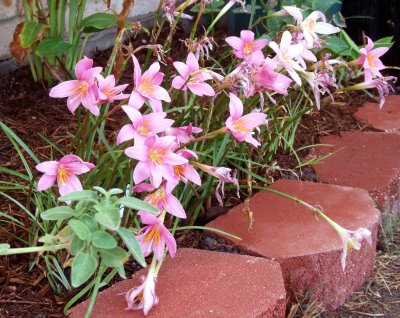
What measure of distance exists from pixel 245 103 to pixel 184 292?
668 millimetres

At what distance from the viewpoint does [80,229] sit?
47.9 inches

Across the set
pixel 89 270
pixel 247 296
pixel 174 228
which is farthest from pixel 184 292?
pixel 89 270

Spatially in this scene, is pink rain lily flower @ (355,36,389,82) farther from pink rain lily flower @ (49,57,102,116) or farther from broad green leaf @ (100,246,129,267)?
broad green leaf @ (100,246,129,267)

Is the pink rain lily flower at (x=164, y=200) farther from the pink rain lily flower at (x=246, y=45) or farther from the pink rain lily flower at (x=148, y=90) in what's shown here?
the pink rain lily flower at (x=246, y=45)

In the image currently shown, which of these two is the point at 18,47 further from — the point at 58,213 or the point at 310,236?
the point at 58,213

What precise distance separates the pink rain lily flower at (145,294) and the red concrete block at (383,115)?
1623mm

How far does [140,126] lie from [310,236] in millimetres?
708

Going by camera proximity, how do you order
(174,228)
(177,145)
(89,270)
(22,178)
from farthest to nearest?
1. (22,178)
2. (174,228)
3. (177,145)
4. (89,270)

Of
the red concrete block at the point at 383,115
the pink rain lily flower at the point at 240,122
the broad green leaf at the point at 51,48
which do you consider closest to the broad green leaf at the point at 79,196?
the pink rain lily flower at the point at 240,122

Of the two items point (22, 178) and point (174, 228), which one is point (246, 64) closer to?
point (174, 228)

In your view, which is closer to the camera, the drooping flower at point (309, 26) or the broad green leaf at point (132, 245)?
the broad green leaf at point (132, 245)

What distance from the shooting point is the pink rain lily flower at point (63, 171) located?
1455 mm

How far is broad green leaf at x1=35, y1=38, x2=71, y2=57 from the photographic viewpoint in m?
2.40

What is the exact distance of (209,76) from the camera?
1.61 metres
